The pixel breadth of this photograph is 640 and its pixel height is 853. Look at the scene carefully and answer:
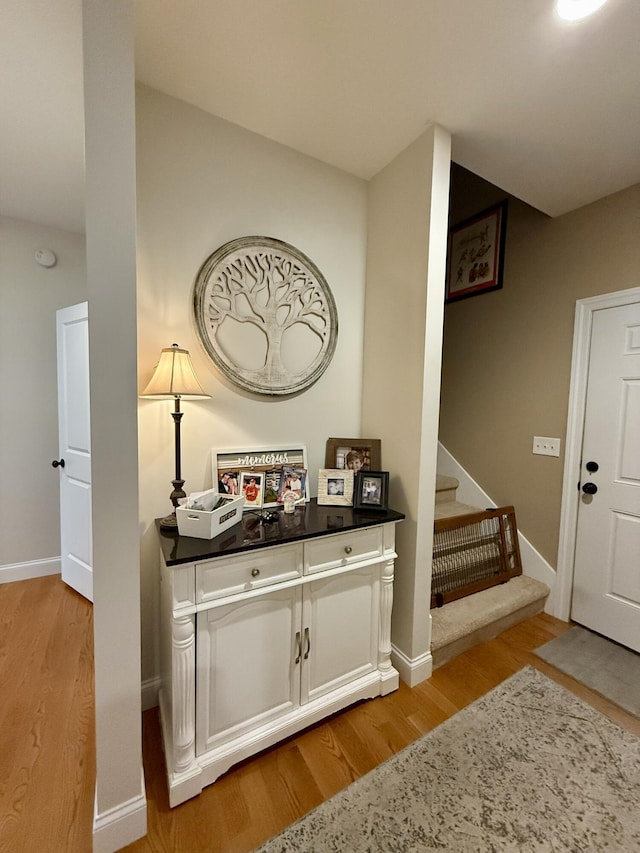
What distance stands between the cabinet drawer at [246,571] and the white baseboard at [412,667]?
2.80 ft

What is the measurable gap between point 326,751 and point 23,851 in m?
0.97

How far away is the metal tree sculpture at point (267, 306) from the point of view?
1.55 m

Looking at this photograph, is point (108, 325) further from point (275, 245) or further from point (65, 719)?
point (65, 719)

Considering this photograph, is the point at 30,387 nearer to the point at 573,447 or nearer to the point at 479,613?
the point at 479,613

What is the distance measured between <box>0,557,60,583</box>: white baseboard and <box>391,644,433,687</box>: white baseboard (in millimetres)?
2699

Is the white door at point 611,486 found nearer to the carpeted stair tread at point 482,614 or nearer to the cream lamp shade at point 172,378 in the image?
the carpeted stair tread at point 482,614

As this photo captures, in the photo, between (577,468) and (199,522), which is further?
(577,468)

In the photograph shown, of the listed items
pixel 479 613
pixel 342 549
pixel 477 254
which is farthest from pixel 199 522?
pixel 477 254

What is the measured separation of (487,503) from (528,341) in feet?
4.02

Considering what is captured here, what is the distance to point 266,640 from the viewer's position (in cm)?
132

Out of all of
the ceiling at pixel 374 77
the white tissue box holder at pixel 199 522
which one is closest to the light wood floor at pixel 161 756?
the white tissue box holder at pixel 199 522

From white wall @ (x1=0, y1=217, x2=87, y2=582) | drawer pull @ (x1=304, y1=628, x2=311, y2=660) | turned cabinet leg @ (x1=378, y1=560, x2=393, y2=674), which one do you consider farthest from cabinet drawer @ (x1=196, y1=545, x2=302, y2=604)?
white wall @ (x1=0, y1=217, x2=87, y2=582)

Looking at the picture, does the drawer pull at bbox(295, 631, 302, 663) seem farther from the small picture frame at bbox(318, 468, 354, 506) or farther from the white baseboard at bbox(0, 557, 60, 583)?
the white baseboard at bbox(0, 557, 60, 583)

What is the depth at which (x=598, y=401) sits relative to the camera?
209cm
